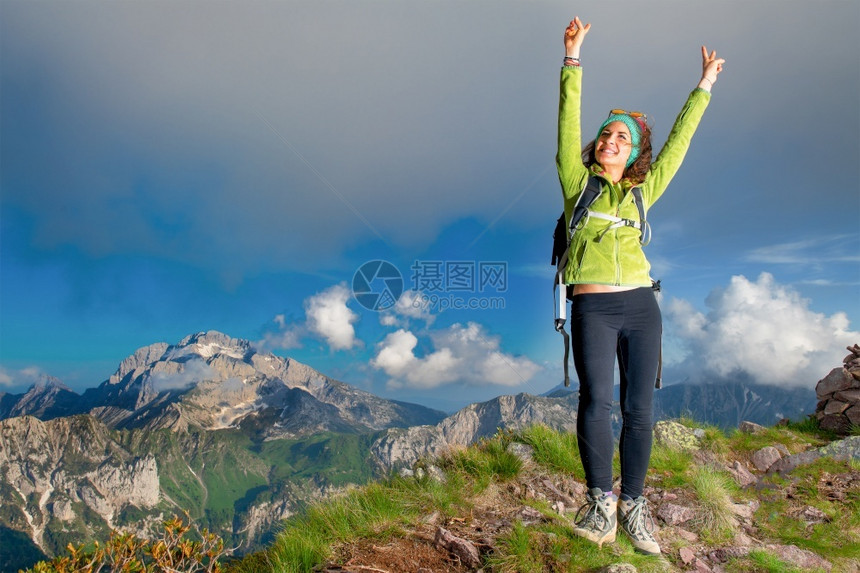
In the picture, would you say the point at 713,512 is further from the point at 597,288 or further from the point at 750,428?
the point at 750,428

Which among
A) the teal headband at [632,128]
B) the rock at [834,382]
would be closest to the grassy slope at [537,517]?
the teal headband at [632,128]

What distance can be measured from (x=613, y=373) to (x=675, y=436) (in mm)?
7608

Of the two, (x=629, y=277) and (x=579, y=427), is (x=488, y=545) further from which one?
(x=629, y=277)

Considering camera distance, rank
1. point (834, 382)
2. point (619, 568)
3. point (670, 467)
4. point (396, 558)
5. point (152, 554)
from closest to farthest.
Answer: point (619, 568) → point (396, 558) → point (152, 554) → point (670, 467) → point (834, 382)

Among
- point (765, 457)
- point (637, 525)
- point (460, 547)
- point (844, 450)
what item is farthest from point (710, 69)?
point (844, 450)

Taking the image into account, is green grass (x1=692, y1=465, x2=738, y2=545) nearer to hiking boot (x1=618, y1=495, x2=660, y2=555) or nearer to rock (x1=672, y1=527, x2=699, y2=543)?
rock (x1=672, y1=527, x2=699, y2=543)

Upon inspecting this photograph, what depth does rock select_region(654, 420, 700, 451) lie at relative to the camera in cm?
1141

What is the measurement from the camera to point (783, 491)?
30.9ft

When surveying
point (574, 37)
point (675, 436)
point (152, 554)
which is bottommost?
point (152, 554)

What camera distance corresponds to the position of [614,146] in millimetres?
5895

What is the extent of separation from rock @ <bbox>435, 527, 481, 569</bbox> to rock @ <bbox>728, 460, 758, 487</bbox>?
7.00 m

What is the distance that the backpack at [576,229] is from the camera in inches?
220

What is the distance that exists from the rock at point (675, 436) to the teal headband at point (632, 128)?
25.1ft

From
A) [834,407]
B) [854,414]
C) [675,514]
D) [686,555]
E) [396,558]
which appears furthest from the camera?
[834,407]
